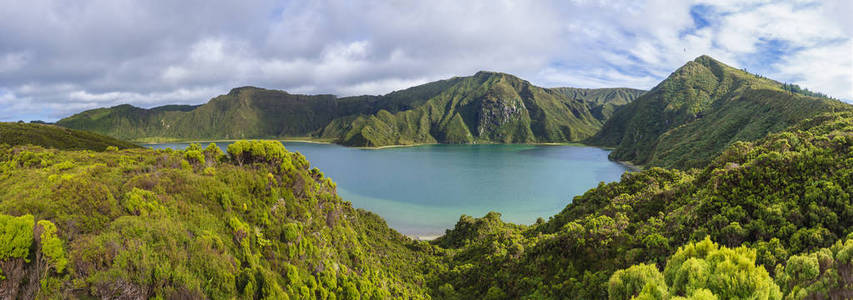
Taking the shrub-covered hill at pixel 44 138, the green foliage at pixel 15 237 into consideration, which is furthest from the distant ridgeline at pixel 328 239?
the shrub-covered hill at pixel 44 138

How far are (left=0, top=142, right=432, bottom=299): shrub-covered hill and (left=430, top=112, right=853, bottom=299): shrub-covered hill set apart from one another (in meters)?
9.77

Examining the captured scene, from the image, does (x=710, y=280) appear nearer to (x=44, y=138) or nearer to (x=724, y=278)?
(x=724, y=278)

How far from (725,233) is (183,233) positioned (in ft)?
88.5

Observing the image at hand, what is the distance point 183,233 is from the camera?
1293 cm

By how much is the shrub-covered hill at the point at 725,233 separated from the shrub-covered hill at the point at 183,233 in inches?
384

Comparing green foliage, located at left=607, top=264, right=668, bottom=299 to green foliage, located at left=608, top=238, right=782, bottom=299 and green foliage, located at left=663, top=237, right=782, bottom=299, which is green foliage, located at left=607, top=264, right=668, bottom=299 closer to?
green foliage, located at left=608, top=238, right=782, bottom=299

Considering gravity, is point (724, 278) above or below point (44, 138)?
below

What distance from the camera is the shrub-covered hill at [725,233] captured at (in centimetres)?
1407

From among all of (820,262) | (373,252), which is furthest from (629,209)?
(373,252)

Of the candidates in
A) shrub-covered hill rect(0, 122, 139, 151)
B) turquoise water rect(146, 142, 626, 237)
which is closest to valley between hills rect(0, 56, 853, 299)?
shrub-covered hill rect(0, 122, 139, 151)

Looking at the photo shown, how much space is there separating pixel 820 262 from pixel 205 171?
27.4 m

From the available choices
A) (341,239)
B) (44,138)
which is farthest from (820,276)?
(44,138)

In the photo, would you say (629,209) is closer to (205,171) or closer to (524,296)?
(524,296)

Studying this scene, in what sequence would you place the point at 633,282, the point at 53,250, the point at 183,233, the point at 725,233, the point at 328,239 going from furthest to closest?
the point at 328,239, the point at 725,233, the point at 183,233, the point at 633,282, the point at 53,250
